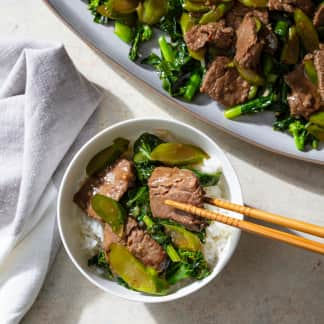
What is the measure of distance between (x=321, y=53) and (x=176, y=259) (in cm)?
118

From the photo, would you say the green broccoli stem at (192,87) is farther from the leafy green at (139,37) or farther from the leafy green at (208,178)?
the leafy green at (208,178)

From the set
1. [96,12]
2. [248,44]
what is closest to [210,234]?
[248,44]

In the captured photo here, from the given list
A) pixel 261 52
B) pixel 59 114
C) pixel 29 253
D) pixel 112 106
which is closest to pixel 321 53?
pixel 261 52

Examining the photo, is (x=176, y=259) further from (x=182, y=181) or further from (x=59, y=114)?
(x=59, y=114)

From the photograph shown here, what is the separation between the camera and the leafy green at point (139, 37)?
119 inches

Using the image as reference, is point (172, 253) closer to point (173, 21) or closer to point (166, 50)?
point (166, 50)

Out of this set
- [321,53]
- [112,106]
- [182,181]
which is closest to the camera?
[182,181]

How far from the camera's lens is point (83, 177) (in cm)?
290

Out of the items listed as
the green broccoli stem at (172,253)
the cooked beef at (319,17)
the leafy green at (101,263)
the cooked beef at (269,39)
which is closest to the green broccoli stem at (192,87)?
the cooked beef at (269,39)

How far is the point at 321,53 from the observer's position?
112 inches

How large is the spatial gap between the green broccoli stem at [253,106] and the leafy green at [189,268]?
71 centimetres

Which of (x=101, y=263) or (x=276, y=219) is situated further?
(x=101, y=263)

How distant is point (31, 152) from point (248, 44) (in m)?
1.20

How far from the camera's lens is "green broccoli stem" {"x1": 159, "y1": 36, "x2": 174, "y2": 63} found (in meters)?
3.02
